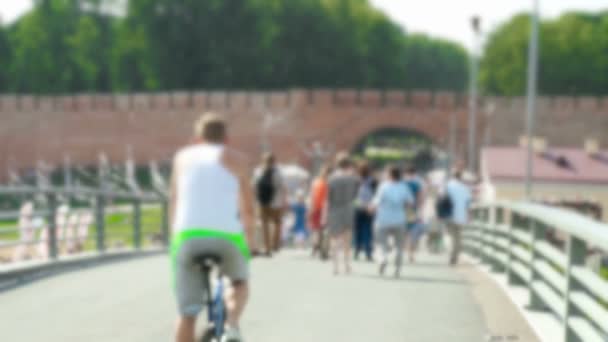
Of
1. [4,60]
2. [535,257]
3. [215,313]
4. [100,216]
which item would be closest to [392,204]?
[100,216]

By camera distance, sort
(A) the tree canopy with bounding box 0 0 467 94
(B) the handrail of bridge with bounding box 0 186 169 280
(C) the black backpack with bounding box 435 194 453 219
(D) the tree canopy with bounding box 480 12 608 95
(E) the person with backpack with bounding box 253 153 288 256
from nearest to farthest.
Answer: (B) the handrail of bridge with bounding box 0 186 169 280
(E) the person with backpack with bounding box 253 153 288 256
(C) the black backpack with bounding box 435 194 453 219
(A) the tree canopy with bounding box 0 0 467 94
(D) the tree canopy with bounding box 480 12 608 95

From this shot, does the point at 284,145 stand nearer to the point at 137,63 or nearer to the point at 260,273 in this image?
the point at 137,63

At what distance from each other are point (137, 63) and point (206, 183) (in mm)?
53144

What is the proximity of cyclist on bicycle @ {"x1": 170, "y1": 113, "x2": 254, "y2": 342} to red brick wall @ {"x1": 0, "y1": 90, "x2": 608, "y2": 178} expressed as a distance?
4631 centimetres

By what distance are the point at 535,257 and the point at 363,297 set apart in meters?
1.81

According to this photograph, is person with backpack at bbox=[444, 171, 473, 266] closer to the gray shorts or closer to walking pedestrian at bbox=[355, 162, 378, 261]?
walking pedestrian at bbox=[355, 162, 378, 261]

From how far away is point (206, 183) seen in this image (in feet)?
15.5

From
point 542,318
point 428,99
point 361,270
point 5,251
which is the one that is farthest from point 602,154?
point 542,318

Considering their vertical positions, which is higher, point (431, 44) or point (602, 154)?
point (431, 44)

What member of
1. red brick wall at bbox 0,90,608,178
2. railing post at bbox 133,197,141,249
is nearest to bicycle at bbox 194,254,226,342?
railing post at bbox 133,197,141,249

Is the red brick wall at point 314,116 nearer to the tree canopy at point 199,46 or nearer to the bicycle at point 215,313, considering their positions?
the tree canopy at point 199,46

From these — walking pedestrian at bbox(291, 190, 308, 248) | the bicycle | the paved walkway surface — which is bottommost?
walking pedestrian at bbox(291, 190, 308, 248)

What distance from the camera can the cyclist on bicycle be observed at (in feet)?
15.3

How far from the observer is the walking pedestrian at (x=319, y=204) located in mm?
13469
